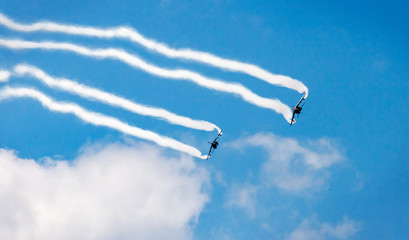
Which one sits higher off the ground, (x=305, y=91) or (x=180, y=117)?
(x=305, y=91)

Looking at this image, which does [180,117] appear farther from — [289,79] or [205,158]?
[289,79]

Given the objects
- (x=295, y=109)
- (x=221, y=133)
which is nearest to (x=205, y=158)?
(x=221, y=133)

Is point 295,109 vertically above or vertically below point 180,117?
above

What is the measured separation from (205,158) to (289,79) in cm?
1699

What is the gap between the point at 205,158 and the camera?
2458 inches

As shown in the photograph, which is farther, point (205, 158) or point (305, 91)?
point (205, 158)

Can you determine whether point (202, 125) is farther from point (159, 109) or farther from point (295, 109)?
point (295, 109)

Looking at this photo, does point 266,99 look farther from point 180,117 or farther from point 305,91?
point 180,117

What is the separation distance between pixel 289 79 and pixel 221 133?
44.8 feet

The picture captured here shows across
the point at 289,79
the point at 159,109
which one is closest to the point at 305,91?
the point at 289,79

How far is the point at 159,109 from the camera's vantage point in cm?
5878

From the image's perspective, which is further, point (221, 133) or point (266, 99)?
point (221, 133)

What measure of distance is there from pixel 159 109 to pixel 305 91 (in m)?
20.0

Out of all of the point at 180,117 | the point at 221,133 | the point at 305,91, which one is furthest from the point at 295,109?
the point at 180,117
